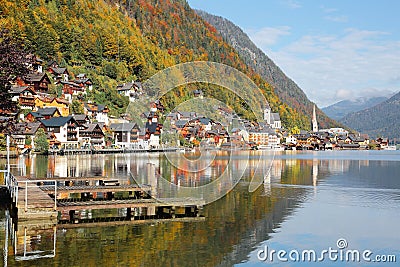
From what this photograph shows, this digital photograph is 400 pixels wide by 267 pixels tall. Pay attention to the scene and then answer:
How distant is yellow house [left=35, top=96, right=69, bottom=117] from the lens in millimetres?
81312

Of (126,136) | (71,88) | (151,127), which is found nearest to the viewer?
(71,88)

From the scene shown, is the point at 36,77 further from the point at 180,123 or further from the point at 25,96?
the point at 180,123

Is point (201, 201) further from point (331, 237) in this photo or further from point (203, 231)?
point (331, 237)

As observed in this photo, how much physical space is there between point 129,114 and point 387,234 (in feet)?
261

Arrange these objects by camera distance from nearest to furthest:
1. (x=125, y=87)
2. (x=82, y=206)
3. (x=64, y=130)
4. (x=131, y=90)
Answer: (x=82, y=206), (x=64, y=130), (x=131, y=90), (x=125, y=87)

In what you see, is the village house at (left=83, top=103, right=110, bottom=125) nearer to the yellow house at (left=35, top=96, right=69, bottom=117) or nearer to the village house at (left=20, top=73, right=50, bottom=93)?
the yellow house at (left=35, top=96, right=69, bottom=117)

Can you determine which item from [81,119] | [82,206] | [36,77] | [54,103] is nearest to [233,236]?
[82,206]

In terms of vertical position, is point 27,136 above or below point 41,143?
above

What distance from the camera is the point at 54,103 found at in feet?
274

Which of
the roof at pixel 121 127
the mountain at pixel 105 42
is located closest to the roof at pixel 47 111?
the mountain at pixel 105 42

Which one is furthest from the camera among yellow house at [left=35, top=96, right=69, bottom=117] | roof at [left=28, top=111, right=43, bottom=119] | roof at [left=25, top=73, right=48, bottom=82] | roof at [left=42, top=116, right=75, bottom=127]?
yellow house at [left=35, top=96, right=69, bottom=117]

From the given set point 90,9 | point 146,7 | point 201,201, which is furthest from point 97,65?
point 201,201

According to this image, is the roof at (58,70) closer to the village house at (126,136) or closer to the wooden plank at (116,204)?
the village house at (126,136)

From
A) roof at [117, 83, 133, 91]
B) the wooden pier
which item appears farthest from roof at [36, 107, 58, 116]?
the wooden pier
